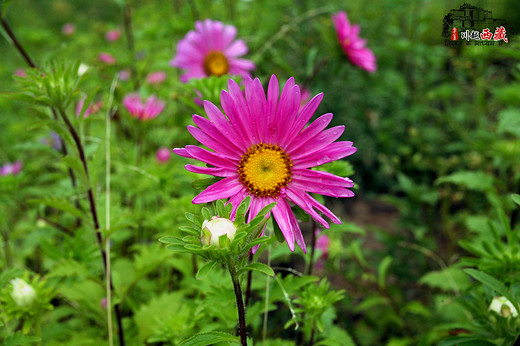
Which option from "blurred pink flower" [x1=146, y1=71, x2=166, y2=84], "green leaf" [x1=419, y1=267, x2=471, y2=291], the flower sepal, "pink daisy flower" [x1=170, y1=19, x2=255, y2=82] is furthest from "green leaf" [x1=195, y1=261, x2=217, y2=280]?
"blurred pink flower" [x1=146, y1=71, x2=166, y2=84]

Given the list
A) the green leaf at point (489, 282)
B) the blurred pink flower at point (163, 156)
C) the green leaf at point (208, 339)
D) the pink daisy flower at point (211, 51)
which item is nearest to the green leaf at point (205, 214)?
the green leaf at point (208, 339)

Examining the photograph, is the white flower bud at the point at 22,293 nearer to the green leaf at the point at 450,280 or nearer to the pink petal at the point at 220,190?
the pink petal at the point at 220,190

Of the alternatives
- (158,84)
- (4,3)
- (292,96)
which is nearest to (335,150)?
(292,96)

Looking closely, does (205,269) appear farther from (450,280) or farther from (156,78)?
(156,78)

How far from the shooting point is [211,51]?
2.05 metres

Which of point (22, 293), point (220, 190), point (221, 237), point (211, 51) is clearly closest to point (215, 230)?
point (221, 237)

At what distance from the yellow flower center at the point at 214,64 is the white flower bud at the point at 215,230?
4.86 ft

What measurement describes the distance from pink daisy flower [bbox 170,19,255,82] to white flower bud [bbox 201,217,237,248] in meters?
1.38

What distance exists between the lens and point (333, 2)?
9.99ft

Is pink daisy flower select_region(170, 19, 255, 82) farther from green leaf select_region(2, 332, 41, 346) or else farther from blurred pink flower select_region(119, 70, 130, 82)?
green leaf select_region(2, 332, 41, 346)

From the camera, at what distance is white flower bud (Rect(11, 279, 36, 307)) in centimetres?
102

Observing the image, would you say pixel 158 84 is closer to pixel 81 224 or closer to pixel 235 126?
pixel 81 224

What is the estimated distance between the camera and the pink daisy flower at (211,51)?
77.1 inches

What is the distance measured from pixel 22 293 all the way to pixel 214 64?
4.60 ft
